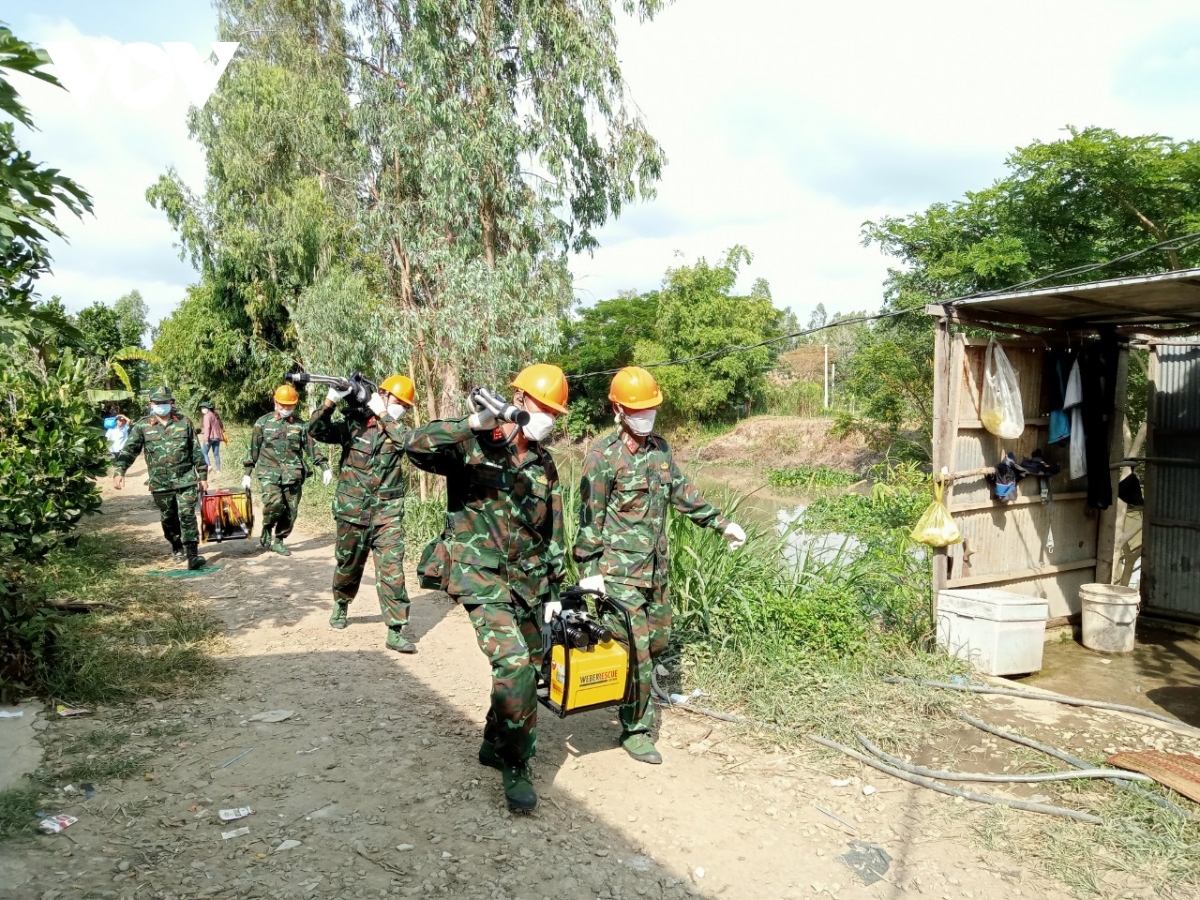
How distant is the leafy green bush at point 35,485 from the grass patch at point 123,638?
0.62 ft

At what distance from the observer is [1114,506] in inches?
279

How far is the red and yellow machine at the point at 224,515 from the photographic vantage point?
844 centimetres

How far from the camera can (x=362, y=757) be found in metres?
4.21

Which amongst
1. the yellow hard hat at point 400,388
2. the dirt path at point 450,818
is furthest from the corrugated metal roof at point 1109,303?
the yellow hard hat at point 400,388

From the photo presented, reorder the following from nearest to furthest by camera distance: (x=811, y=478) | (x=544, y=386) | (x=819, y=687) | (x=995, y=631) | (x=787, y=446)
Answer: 1. (x=544, y=386)
2. (x=819, y=687)
3. (x=995, y=631)
4. (x=811, y=478)
5. (x=787, y=446)

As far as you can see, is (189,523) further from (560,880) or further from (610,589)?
(560,880)

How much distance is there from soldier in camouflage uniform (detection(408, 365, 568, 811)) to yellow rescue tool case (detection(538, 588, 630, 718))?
0.11 metres

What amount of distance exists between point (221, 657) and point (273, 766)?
78.5 inches

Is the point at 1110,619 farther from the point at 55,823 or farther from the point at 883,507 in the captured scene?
the point at 55,823

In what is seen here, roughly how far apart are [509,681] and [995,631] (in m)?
3.65

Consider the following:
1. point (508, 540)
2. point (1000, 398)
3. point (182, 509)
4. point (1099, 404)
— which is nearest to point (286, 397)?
point (182, 509)

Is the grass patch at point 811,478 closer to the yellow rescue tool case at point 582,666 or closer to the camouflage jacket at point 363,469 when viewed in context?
the camouflage jacket at point 363,469

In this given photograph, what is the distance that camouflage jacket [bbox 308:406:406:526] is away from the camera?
6297 mm

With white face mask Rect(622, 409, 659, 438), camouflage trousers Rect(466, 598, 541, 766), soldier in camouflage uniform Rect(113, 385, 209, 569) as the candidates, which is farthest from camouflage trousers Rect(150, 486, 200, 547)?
white face mask Rect(622, 409, 659, 438)
